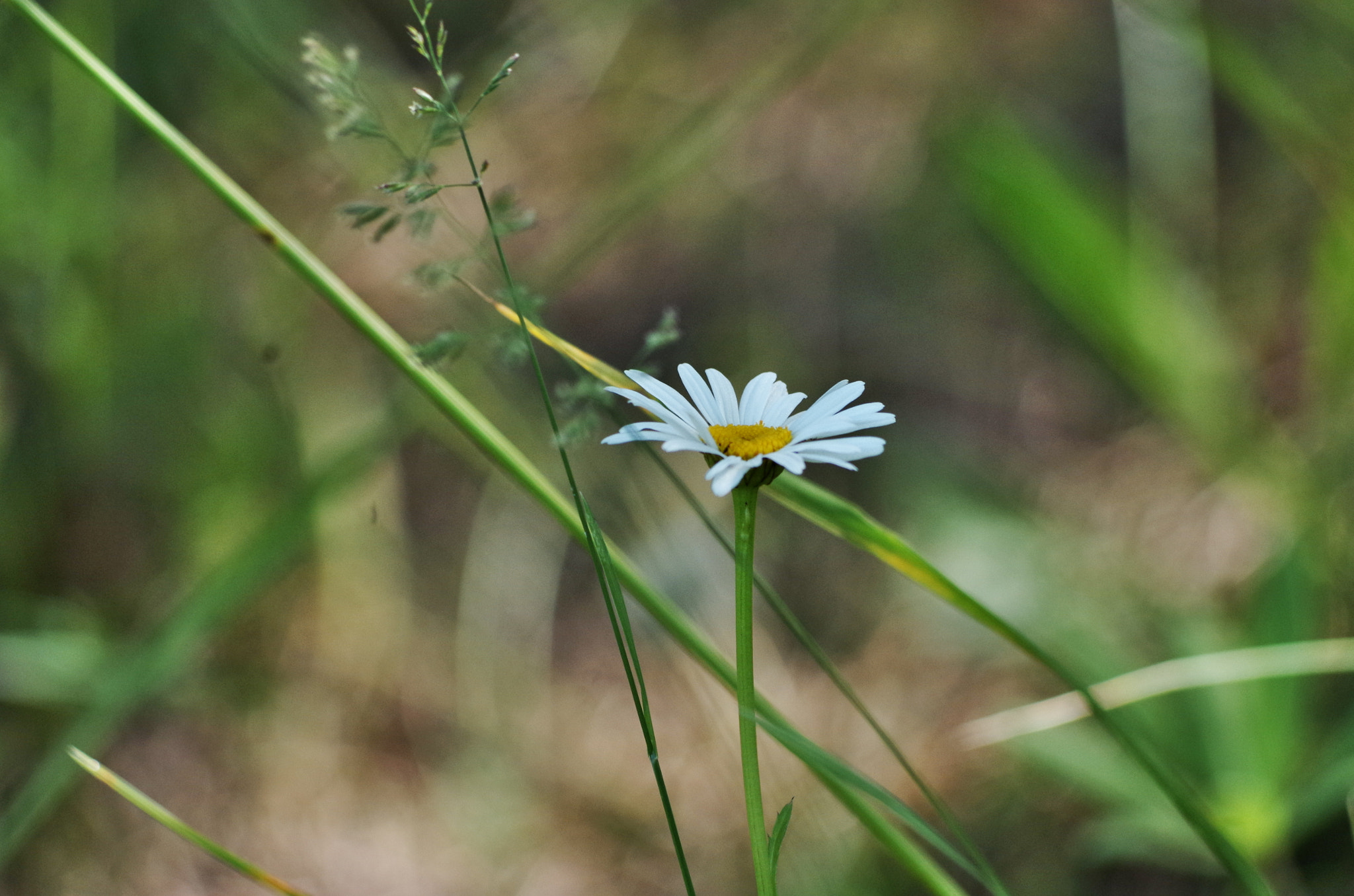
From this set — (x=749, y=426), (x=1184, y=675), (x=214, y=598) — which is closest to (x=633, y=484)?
(x=214, y=598)

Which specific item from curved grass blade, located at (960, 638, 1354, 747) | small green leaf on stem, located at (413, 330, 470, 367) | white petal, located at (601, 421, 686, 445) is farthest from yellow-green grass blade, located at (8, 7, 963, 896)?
curved grass blade, located at (960, 638, 1354, 747)

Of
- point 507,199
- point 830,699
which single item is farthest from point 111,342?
point 830,699

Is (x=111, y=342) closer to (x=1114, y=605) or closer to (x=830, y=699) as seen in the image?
(x=830, y=699)

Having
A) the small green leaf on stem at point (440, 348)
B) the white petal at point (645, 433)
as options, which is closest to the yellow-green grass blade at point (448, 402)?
the small green leaf on stem at point (440, 348)

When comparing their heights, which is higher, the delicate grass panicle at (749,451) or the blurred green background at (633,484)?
the blurred green background at (633,484)

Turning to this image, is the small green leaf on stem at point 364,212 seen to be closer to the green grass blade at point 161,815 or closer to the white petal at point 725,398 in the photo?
the white petal at point 725,398
